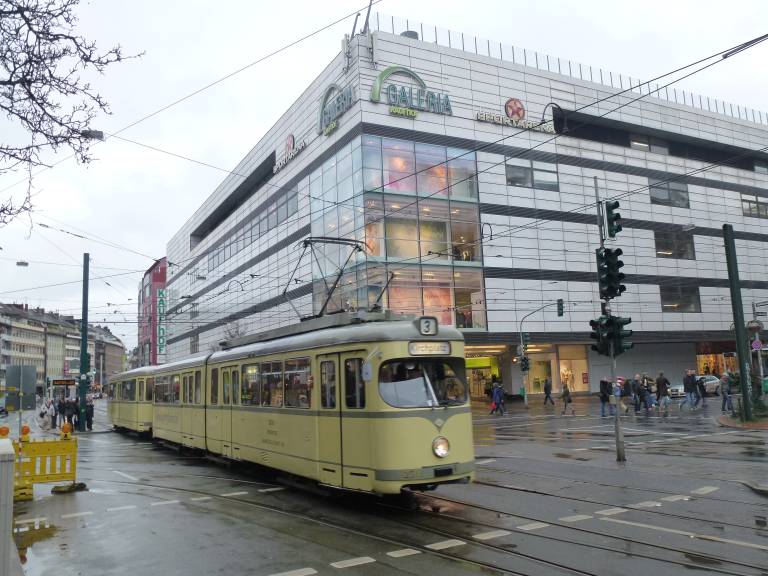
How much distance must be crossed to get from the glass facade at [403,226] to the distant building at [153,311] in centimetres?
3783

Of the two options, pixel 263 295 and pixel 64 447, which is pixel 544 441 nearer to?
pixel 64 447

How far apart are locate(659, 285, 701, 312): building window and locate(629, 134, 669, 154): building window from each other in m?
11.2

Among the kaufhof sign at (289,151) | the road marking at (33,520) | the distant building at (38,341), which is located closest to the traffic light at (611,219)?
the road marking at (33,520)

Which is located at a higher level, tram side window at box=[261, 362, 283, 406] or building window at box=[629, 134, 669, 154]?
building window at box=[629, 134, 669, 154]

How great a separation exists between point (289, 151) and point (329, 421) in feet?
124

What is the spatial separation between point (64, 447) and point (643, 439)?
49.6 feet

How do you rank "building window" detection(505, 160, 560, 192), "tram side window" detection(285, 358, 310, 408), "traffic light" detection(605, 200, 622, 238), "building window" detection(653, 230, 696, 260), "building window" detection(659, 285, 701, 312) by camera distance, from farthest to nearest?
"building window" detection(653, 230, 696, 260) → "building window" detection(659, 285, 701, 312) → "building window" detection(505, 160, 560, 192) → "traffic light" detection(605, 200, 622, 238) → "tram side window" detection(285, 358, 310, 408)

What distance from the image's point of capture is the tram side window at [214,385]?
15.0m

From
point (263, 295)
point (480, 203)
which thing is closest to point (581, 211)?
point (480, 203)

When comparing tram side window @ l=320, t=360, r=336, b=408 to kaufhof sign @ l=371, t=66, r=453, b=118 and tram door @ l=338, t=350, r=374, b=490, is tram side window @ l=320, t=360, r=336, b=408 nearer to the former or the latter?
tram door @ l=338, t=350, r=374, b=490

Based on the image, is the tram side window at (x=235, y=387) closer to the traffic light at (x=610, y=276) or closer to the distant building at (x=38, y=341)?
the traffic light at (x=610, y=276)

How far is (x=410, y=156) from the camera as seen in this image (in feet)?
126

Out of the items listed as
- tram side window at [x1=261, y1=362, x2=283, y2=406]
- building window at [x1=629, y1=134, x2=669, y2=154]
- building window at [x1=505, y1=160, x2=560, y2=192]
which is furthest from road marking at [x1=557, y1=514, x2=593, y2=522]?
building window at [x1=629, y1=134, x2=669, y2=154]

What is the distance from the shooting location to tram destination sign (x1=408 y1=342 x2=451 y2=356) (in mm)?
9297
